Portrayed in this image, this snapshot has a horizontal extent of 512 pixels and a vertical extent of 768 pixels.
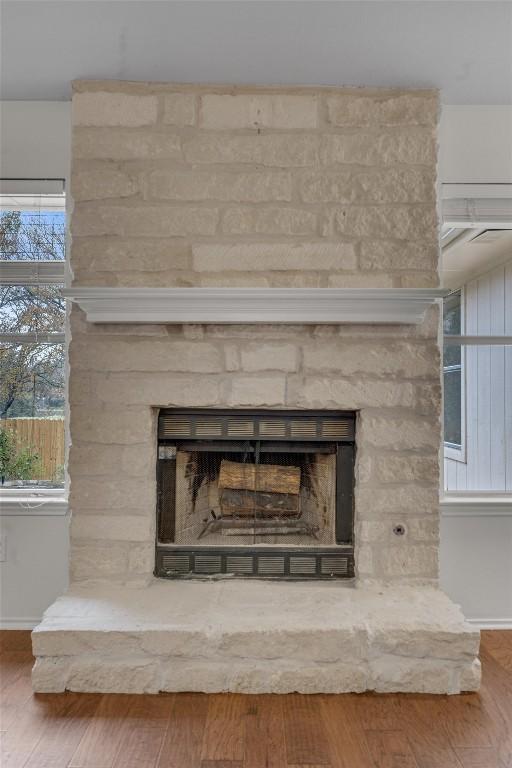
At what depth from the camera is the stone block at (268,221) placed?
2381 mm

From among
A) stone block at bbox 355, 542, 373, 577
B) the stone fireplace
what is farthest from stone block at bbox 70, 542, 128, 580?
stone block at bbox 355, 542, 373, 577

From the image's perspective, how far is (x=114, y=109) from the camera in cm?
239

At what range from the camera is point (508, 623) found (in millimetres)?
2625

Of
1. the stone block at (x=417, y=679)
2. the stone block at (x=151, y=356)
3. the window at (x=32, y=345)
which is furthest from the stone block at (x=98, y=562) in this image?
the stone block at (x=417, y=679)

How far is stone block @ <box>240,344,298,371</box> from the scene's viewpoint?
2.37 meters

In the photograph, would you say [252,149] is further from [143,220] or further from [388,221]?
[388,221]

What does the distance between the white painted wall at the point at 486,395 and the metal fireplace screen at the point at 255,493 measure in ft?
2.38

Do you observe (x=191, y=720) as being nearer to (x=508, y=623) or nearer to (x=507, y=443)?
(x=508, y=623)

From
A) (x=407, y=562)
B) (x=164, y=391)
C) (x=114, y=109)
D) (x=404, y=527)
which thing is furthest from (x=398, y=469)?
(x=114, y=109)

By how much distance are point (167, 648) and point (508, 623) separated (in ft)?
5.53

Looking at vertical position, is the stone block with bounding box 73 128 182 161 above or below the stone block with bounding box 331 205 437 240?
above

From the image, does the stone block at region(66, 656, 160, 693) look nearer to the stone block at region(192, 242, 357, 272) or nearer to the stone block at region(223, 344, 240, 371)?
the stone block at region(223, 344, 240, 371)

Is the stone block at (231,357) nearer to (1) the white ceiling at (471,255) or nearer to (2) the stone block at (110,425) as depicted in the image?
(2) the stone block at (110,425)

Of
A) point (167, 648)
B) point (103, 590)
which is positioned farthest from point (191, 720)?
point (103, 590)
